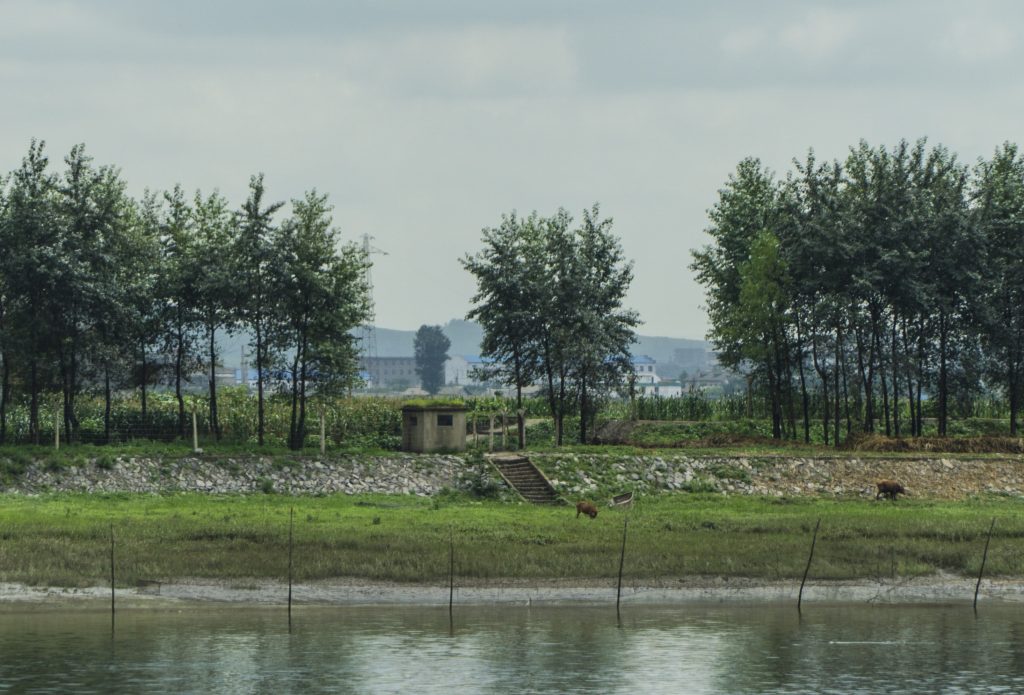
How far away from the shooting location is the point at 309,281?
79.7 meters

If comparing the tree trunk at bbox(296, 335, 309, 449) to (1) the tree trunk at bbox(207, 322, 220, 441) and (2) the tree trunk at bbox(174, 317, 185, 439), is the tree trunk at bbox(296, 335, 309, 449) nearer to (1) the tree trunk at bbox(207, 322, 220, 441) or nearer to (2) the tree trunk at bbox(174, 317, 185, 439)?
(1) the tree trunk at bbox(207, 322, 220, 441)

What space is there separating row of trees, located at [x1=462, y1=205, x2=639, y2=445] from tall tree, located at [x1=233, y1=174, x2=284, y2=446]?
14.1 metres

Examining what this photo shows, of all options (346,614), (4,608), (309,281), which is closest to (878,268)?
(309,281)

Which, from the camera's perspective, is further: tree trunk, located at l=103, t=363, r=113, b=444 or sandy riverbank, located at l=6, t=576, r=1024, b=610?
tree trunk, located at l=103, t=363, r=113, b=444

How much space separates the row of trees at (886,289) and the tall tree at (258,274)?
29876 millimetres

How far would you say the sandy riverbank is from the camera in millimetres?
47781

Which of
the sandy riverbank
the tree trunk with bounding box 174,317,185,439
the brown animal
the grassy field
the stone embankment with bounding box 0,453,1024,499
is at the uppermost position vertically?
the tree trunk with bounding box 174,317,185,439

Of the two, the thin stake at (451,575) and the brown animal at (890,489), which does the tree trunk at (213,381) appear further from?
the brown animal at (890,489)

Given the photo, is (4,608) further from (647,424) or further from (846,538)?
(647,424)

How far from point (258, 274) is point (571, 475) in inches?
842

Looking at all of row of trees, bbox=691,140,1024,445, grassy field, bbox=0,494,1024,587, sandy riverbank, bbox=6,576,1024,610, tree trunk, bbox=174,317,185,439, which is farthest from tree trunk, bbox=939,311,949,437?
tree trunk, bbox=174,317,185,439

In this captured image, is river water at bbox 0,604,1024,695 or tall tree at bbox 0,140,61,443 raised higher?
tall tree at bbox 0,140,61,443

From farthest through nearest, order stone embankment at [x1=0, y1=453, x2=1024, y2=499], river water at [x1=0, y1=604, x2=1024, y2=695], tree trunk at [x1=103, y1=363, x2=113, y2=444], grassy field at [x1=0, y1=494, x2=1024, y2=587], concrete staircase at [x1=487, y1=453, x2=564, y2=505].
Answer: tree trunk at [x1=103, y1=363, x2=113, y2=444], stone embankment at [x1=0, y1=453, x2=1024, y2=499], concrete staircase at [x1=487, y1=453, x2=564, y2=505], grassy field at [x1=0, y1=494, x2=1024, y2=587], river water at [x1=0, y1=604, x2=1024, y2=695]

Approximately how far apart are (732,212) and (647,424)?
15528 millimetres
